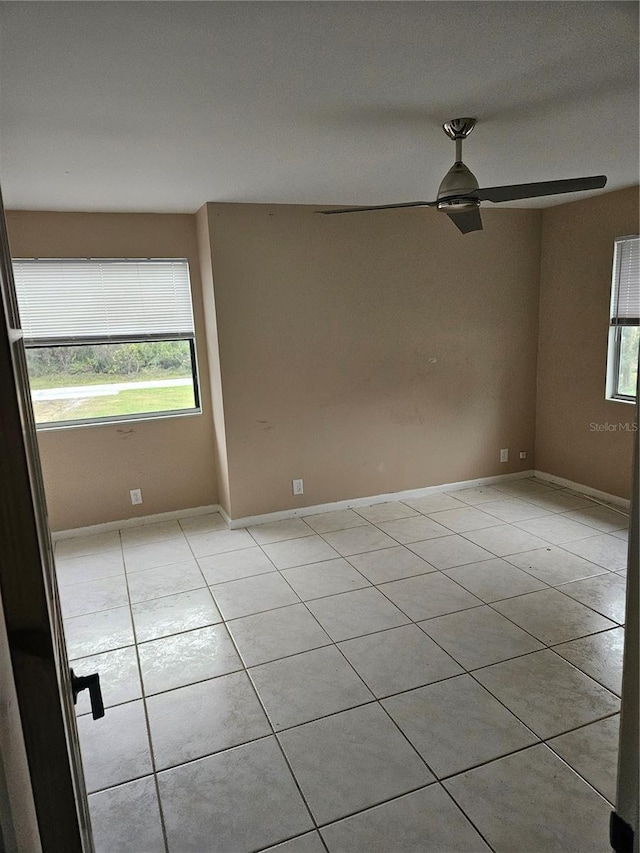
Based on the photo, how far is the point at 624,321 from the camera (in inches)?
162

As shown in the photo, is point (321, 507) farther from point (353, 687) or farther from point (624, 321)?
point (624, 321)

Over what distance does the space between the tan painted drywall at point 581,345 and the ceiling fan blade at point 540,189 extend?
2047mm

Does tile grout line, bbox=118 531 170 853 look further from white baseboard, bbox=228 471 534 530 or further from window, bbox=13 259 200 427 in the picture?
window, bbox=13 259 200 427

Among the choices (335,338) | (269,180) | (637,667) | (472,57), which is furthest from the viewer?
(335,338)

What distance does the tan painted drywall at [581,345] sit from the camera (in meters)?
4.21

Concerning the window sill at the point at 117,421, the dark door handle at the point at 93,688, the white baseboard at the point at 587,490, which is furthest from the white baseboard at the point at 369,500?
the dark door handle at the point at 93,688

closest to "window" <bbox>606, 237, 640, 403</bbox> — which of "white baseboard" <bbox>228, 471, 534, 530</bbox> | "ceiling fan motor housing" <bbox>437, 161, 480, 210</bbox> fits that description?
"white baseboard" <bbox>228, 471, 534, 530</bbox>

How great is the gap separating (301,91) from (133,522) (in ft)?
11.1

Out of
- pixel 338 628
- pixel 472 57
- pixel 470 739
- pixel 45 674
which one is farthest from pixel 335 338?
pixel 45 674

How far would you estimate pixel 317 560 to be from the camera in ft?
11.9

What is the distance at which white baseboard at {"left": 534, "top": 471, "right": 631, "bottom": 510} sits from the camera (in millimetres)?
4324

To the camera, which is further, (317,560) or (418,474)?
(418,474)

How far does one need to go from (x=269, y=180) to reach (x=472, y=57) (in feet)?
5.53

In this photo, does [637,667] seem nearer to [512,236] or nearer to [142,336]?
[142,336]
